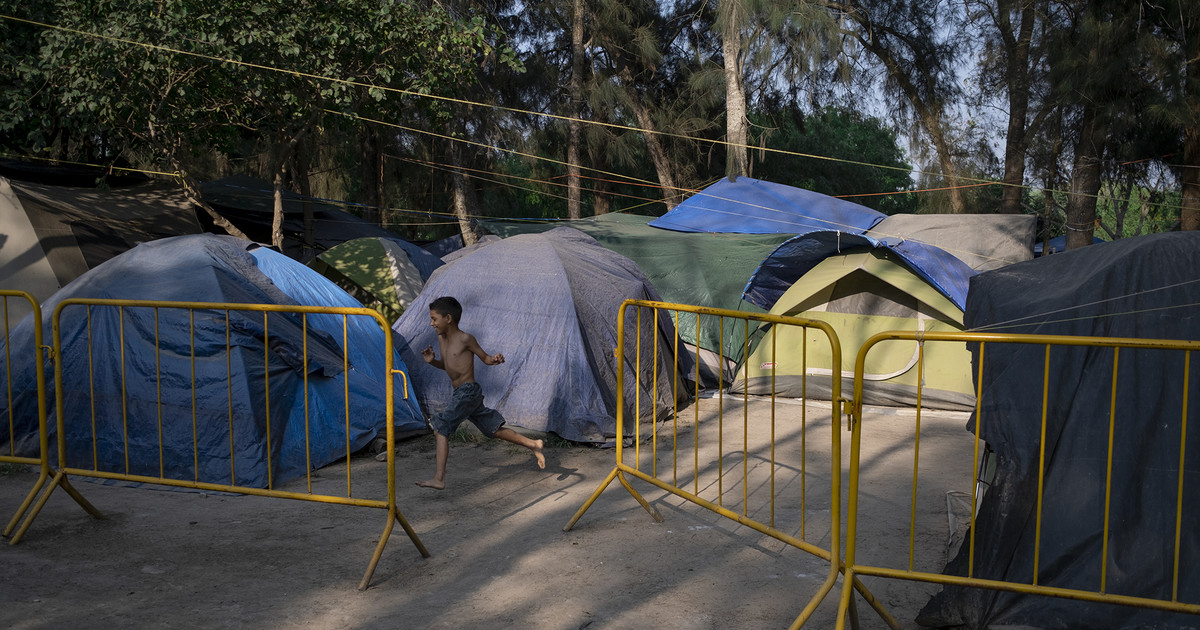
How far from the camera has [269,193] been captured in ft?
56.6

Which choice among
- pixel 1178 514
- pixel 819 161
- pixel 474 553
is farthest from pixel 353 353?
pixel 819 161

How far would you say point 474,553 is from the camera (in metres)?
4.82

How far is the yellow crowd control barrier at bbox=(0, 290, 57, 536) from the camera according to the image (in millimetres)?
4992

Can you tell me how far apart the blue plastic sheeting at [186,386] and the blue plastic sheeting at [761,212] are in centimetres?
818

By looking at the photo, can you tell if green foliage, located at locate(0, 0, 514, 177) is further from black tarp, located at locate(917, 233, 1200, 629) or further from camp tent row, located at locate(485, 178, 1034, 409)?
black tarp, located at locate(917, 233, 1200, 629)

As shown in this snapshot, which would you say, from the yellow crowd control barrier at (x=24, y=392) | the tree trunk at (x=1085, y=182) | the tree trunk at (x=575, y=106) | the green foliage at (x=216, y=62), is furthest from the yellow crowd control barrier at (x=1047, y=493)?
the tree trunk at (x=575, y=106)

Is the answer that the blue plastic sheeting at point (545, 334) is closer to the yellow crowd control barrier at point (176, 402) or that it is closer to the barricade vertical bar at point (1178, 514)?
the yellow crowd control barrier at point (176, 402)

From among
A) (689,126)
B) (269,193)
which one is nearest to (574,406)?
(269,193)

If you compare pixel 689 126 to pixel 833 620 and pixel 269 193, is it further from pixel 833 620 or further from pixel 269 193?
pixel 833 620

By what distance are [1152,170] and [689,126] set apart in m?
9.79

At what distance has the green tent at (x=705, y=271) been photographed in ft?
35.6

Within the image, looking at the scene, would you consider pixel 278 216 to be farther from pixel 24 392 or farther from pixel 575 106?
pixel 575 106

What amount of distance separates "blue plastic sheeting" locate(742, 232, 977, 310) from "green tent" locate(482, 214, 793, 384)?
0.37 metres

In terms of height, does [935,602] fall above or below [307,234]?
below
